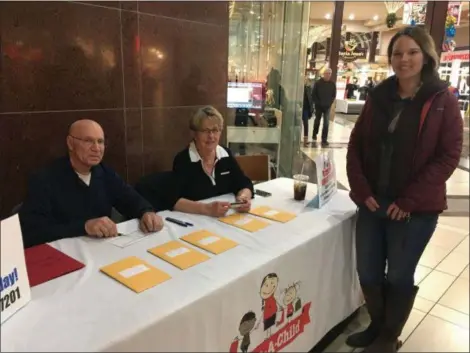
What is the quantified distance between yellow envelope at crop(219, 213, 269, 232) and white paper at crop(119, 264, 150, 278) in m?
0.49

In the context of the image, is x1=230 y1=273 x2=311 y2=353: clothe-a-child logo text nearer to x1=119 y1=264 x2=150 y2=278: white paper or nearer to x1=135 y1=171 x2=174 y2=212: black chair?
x1=119 y1=264 x2=150 y2=278: white paper

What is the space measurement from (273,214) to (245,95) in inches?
109

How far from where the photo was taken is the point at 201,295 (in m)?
1.03

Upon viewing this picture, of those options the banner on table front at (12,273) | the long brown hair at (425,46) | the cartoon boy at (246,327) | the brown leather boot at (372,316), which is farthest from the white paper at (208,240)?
the long brown hair at (425,46)

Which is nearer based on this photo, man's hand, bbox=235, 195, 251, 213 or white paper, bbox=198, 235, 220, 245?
white paper, bbox=198, 235, 220, 245

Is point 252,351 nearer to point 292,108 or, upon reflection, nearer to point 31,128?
point 31,128

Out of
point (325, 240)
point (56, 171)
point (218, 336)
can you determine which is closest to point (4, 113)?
point (56, 171)

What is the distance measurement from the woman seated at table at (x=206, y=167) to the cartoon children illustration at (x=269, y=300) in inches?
19.2

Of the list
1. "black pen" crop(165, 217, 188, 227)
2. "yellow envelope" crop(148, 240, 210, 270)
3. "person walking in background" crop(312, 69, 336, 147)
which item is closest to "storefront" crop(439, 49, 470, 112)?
"person walking in background" crop(312, 69, 336, 147)

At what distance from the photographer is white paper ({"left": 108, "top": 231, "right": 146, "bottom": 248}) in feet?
4.33

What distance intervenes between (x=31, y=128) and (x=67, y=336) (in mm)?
1435

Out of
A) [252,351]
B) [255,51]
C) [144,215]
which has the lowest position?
[252,351]

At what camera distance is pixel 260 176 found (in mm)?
2684

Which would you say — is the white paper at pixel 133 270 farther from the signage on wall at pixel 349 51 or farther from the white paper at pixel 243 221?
the signage on wall at pixel 349 51
